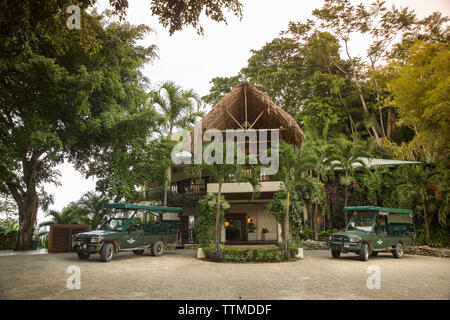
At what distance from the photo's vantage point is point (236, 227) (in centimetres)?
2250

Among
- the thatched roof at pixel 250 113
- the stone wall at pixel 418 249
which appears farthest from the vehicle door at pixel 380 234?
the thatched roof at pixel 250 113

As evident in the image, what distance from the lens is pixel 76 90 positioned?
528 inches

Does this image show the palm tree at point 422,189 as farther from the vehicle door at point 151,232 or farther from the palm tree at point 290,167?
the vehicle door at point 151,232

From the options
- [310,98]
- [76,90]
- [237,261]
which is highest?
[310,98]

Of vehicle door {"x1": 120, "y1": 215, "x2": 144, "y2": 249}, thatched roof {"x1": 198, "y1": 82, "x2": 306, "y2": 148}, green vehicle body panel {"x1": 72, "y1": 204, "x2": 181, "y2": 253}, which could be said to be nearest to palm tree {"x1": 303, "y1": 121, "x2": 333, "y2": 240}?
thatched roof {"x1": 198, "y1": 82, "x2": 306, "y2": 148}

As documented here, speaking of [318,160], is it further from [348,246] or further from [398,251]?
[398,251]

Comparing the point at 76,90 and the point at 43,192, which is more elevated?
the point at 76,90

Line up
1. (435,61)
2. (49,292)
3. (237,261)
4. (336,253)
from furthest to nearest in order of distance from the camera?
1. (336,253)
2. (237,261)
3. (435,61)
4. (49,292)

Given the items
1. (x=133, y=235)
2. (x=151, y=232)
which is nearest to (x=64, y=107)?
(x=133, y=235)

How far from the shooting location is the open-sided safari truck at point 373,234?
1212cm
